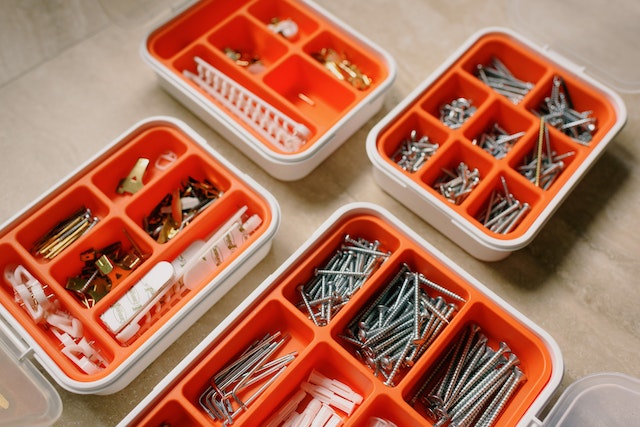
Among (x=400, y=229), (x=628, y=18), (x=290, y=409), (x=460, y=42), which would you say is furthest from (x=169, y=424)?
(x=628, y=18)

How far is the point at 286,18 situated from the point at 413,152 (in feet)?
2.22

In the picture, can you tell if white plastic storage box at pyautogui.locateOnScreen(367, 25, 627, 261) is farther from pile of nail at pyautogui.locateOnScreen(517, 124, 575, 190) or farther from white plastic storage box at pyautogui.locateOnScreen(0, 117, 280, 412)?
white plastic storage box at pyautogui.locateOnScreen(0, 117, 280, 412)

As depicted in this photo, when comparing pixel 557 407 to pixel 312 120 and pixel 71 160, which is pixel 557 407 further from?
pixel 71 160

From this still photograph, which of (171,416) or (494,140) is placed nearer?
(171,416)

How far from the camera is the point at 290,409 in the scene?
148 centimetres

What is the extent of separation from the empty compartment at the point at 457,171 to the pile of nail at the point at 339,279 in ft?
0.89

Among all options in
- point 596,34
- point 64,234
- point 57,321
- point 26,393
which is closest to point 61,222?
point 64,234

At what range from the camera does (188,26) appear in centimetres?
195

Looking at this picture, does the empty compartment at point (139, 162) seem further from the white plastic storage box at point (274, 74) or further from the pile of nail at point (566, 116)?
the pile of nail at point (566, 116)

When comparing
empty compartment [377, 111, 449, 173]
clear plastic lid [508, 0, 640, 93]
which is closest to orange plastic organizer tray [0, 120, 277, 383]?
empty compartment [377, 111, 449, 173]

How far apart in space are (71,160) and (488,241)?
50.1 inches

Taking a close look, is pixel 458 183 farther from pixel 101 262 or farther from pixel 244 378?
pixel 101 262

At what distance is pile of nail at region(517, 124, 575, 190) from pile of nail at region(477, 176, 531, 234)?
0.30 ft

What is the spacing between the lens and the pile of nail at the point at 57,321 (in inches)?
57.0
